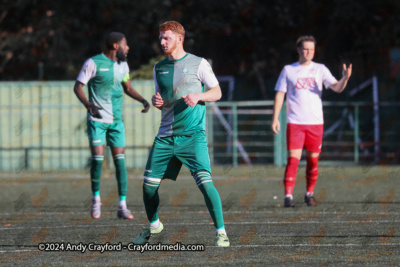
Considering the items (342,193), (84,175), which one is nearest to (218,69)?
(84,175)

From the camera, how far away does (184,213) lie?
36.5ft

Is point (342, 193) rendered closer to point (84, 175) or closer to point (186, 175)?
point (186, 175)

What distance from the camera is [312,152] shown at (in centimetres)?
1199

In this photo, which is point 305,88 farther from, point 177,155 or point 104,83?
point 177,155

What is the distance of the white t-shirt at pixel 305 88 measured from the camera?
11766 mm

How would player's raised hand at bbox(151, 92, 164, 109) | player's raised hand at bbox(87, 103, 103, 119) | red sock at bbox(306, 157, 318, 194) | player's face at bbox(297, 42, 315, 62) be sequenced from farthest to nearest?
red sock at bbox(306, 157, 318, 194)
player's face at bbox(297, 42, 315, 62)
player's raised hand at bbox(87, 103, 103, 119)
player's raised hand at bbox(151, 92, 164, 109)

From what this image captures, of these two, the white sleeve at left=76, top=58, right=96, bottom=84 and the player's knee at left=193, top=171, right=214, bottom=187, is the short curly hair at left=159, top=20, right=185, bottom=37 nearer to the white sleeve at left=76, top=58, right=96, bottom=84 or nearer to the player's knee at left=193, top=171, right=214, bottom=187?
the player's knee at left=193, top=171, right=214, bottom=187

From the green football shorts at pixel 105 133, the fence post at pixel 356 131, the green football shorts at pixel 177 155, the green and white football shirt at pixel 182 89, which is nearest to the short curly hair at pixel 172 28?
the green and white football shirt at pixel 182 89

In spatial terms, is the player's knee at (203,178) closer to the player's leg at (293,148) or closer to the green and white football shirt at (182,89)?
the green and white football shirt at (182,89)

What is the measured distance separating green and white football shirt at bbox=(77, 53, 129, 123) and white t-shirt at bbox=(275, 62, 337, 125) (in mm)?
2302

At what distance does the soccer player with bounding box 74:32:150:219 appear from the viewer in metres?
10.6

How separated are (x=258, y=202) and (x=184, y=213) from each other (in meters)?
1.79

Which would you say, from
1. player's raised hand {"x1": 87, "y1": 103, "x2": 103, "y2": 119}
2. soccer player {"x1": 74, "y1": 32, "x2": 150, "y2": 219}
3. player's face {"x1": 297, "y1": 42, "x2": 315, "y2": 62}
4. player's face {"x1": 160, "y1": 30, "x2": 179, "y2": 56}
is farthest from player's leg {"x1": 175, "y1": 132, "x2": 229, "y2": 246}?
player's face {"x1": 297, "y1": 42, "x2": 315, "y2": 62}

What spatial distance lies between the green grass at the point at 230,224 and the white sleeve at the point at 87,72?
163cm
